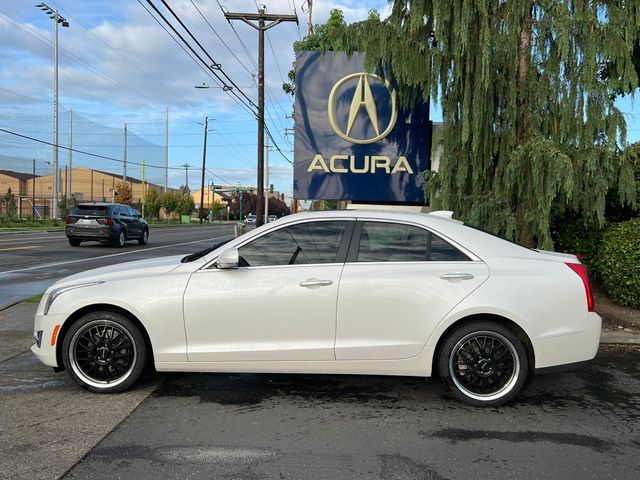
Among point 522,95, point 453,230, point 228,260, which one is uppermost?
point 522,95

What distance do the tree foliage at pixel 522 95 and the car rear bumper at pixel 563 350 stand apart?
10.4 ft

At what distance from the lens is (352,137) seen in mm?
10273

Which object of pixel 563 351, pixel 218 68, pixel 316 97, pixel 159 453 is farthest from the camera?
pixel 218 68

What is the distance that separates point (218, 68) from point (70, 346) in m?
16.5

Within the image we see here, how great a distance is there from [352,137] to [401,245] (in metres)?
6.22

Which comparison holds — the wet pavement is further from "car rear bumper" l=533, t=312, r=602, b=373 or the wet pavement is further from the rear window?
the rear window

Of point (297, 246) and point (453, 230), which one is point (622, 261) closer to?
point (453, 230)

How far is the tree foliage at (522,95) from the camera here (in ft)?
22.8

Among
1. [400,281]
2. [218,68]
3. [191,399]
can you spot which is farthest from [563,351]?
[218,68]

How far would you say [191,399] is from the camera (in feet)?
14.4

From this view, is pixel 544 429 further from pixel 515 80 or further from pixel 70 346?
pixel 515 80

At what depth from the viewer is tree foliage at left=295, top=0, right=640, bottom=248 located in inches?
274

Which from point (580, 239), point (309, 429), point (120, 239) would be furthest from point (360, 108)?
point (120, 239)

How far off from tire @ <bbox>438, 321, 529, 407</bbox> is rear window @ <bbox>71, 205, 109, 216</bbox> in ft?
60.1
